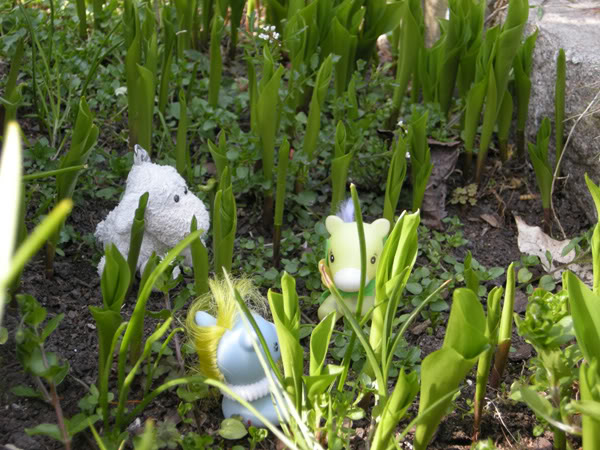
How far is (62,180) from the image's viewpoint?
153cm

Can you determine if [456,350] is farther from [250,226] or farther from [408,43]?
[408,43]

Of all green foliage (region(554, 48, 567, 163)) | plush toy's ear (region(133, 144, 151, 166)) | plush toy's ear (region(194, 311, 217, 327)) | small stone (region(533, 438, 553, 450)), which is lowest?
small stone (region(533, 438, 553, 450))

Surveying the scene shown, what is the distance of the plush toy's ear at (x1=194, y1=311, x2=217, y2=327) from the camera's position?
1.39 meters

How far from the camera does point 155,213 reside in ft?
5.42

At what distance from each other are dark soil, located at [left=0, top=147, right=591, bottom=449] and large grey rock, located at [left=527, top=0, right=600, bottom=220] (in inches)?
4.7

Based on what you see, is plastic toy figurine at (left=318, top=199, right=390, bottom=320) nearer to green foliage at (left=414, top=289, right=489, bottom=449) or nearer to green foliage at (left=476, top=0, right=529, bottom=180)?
green foliage at (left=414, top=289, right=489, bottom=449)

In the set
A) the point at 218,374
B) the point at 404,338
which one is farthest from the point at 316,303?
the point at 218,374

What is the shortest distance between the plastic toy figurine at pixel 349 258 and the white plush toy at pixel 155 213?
0.99 feet

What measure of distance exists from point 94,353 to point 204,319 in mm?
299

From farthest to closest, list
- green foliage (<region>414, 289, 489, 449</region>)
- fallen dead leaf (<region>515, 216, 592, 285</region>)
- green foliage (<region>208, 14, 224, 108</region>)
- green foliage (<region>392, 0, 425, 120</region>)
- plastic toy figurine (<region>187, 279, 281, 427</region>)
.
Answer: green foliage (<region>392, 0, 425, 120</region>)
green foliage (<region>208, 14, 224, 108</region>)
fallen dead leaf (<region>515, 216, 592, 285</region>)
plastic toy figurine (<region>187, 279, 281, 427</region>)
green foliage (<region>414, 289, 489, 449</region>)

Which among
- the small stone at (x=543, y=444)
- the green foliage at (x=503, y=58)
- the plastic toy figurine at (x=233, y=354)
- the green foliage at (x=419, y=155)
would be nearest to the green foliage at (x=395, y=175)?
the green foliage at (x=419, y=155)

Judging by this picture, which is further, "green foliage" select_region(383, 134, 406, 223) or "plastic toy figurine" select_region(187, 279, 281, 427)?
"green foliage" select_region(383, 134, 406, 223)

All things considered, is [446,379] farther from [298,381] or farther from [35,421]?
[35,421]

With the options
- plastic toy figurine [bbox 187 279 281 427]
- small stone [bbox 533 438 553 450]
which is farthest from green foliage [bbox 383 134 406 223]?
small stone [bbox 533 438 553 450]
